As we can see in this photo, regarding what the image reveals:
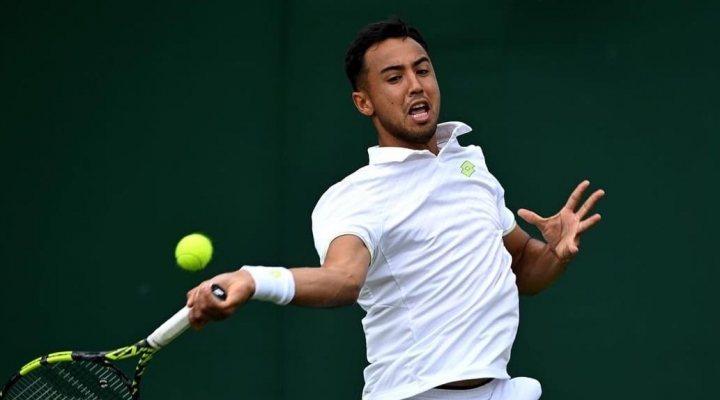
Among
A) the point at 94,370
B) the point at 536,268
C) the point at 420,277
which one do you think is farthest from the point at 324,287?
the point at 94,370

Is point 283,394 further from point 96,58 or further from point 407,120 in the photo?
point 407,120

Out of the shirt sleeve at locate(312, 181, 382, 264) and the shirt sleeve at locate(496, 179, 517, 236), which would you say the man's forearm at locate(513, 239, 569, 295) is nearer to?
the shirt sleeve at locate(496, 179, 517, 236)

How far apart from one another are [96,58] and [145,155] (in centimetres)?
49

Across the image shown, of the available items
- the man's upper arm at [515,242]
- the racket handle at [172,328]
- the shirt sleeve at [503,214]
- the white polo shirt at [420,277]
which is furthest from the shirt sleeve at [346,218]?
the man's upper arm at [515,242]

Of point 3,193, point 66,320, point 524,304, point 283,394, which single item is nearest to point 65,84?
point 3,193

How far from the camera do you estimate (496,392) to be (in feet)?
13.5

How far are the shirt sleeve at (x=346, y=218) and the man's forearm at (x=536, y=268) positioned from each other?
0.81 m

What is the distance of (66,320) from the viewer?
6.30 metres

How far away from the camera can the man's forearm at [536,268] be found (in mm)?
4582

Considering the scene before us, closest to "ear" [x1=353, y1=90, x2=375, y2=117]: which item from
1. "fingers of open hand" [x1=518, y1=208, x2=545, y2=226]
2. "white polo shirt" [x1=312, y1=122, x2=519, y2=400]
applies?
"white polo shirt" [x1=312, y1=122, x2=519, y2=400]

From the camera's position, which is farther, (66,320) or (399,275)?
(66,320)

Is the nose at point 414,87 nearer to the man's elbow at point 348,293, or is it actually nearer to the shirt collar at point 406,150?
the shirt collar at point 406,150

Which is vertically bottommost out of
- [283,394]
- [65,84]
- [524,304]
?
[283,394]

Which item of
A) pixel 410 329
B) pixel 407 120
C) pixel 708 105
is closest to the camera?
pixel 410 329
